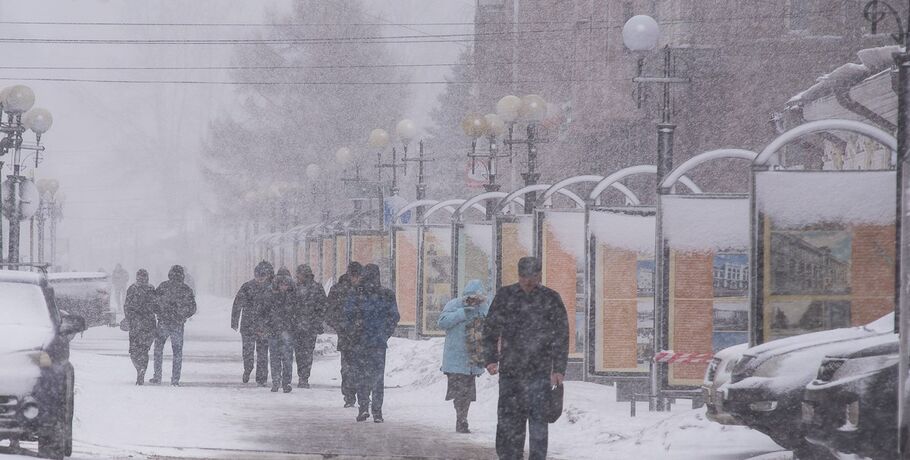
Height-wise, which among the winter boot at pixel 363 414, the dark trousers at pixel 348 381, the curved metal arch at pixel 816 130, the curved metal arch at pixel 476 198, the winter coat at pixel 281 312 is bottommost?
the winter boot at pixel 363 414

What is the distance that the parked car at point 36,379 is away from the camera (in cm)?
1298

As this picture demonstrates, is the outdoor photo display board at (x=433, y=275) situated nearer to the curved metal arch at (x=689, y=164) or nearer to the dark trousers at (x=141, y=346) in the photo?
the dark trousers at (x=141, y=346)

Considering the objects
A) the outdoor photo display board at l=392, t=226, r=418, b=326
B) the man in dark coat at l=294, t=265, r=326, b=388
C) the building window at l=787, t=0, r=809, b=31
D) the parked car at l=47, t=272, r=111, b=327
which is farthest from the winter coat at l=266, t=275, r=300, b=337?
the parked car at l=47, t=272, r=111, b=327

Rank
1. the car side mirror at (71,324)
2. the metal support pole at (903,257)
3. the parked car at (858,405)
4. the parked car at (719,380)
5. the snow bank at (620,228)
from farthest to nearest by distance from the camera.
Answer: the snow bank at (620,228) → the parked car at (719,380) → the car side mirror at (71,324) → the parked car at (858,405) → the metal support pole at (903,257)

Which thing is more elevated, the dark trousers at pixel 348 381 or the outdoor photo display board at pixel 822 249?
the outdoor photo display board at pixel 822 249

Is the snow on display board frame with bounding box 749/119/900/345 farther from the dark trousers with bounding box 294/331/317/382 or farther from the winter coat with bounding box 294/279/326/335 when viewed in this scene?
the dark trousers with bounding box 294/331/317/382

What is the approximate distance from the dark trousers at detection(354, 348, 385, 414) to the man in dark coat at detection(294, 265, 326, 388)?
5.41 metres

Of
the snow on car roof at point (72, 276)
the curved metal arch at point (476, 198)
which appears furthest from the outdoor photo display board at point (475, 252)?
the snow on car roof at point (72, 276)

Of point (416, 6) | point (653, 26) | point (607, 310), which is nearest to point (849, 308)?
point (607, 310)

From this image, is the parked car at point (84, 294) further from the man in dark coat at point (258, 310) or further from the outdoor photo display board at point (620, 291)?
the outdoor photo display board at point (620, 291)

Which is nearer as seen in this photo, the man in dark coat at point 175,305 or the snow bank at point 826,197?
the snow bank at point 826,197

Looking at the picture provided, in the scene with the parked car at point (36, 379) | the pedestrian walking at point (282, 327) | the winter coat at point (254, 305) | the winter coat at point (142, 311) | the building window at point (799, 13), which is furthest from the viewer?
the building window at point (799, 13)

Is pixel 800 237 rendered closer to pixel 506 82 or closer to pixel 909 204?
pixel 909 204

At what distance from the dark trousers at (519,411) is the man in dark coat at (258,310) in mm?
12039
